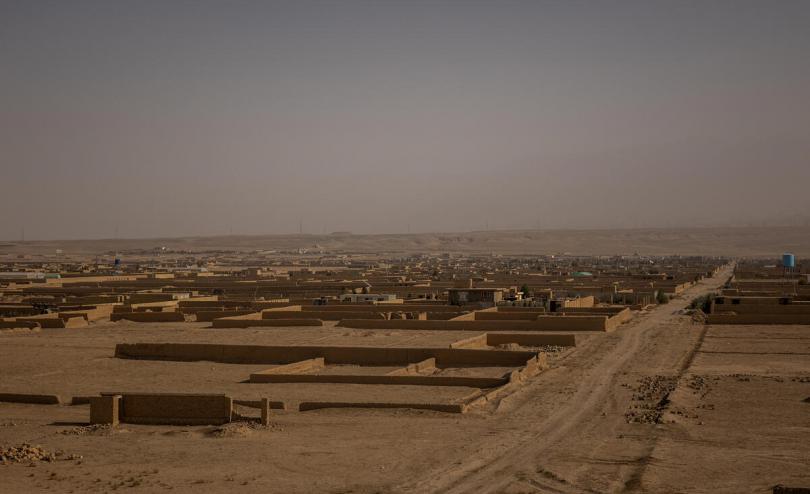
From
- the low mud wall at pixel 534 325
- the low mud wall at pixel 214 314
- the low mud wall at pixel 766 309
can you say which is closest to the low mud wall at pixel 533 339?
the low mud wall at pixel 534 325

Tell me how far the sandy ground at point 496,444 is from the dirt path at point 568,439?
4cm

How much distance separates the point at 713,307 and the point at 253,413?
31320 millimetres

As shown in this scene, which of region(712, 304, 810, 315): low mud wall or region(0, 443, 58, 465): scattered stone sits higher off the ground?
region(712, 304, 810, 315): low mud wall

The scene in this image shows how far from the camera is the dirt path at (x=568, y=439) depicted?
1406cm

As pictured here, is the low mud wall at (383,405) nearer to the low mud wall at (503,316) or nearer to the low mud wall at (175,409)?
the low mud wall at (175,409)

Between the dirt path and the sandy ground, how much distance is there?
0.04m

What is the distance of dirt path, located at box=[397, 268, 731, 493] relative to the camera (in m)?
14.1

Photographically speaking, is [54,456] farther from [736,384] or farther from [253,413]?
[736,384]

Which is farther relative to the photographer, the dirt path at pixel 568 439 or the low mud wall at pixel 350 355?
the low mud wall at pixel 350 355

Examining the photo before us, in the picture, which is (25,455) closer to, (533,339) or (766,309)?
(533,339)

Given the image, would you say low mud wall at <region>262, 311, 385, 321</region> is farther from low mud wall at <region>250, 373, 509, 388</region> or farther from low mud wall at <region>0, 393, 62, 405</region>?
low mud wall at <region>0, 393, 62, 405</region>

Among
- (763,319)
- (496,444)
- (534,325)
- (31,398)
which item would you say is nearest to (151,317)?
(534,325)

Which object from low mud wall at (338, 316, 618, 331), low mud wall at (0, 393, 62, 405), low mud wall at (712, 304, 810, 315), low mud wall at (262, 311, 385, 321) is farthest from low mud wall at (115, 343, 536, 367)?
low mud wall at (712, 304, 810, 315)

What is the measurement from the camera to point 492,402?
20938 mm
